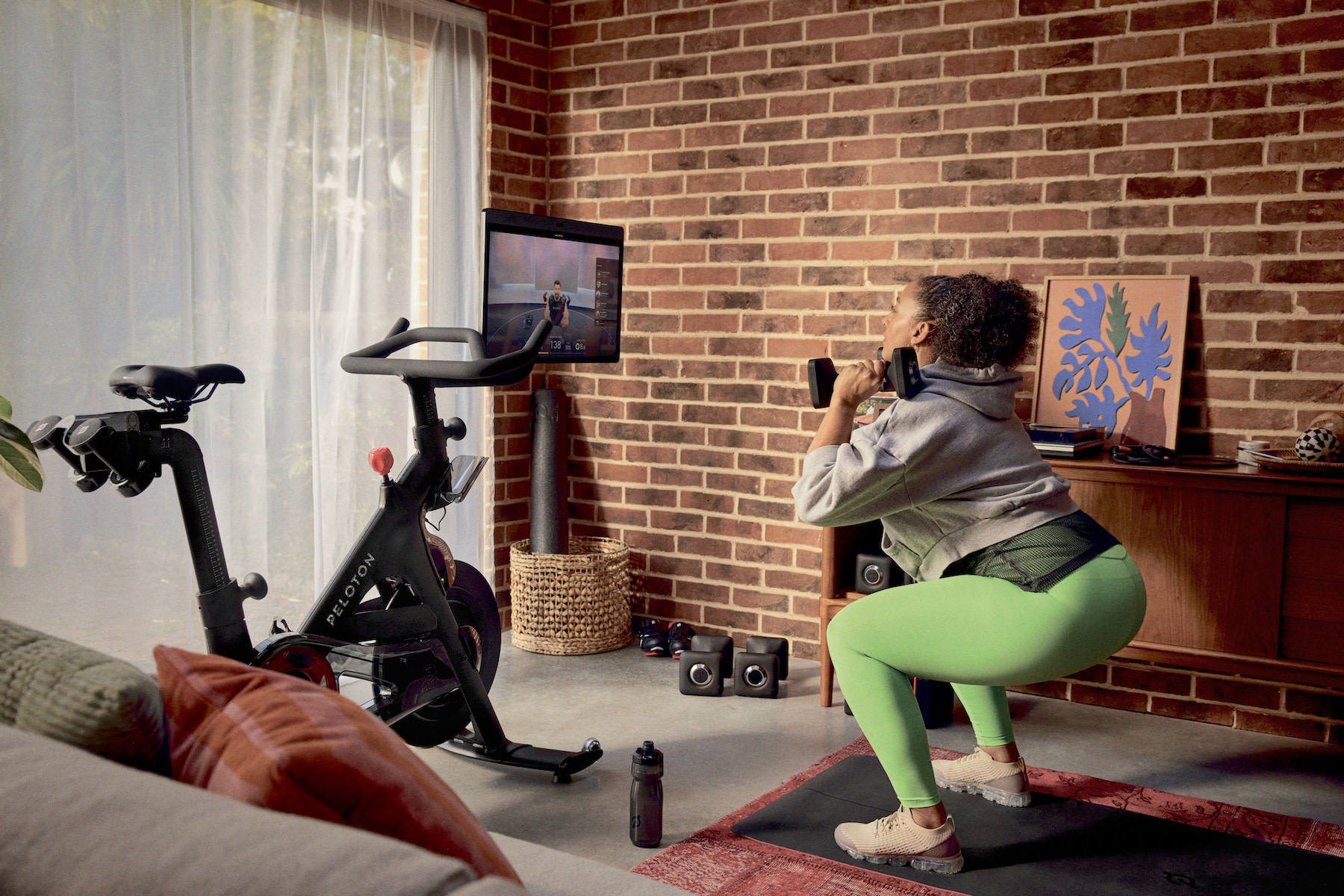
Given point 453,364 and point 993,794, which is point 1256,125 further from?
point 453,364

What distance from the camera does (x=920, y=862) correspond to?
2.36 m

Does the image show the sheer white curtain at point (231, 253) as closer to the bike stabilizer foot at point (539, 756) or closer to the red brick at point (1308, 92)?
the bike stabilizer foot at point (539, 756)

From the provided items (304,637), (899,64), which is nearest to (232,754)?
(304,637)

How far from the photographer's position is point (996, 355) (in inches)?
97.1

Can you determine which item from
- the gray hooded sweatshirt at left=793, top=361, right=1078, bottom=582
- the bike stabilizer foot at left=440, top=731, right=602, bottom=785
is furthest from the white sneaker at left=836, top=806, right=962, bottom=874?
the bike stabilizer foot at left=440, top=731, right=602, bottom=785

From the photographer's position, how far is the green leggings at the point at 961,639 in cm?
229

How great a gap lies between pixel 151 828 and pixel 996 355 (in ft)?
6.81

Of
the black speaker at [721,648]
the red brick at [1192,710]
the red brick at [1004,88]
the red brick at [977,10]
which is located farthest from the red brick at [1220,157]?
the black speaker at [721,648]

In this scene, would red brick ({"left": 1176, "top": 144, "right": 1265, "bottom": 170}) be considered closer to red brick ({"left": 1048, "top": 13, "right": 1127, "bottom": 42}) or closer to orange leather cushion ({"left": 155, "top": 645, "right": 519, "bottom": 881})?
red brick ({"left": 1048, "top": 13, "right": 1127, "bottom": 42})

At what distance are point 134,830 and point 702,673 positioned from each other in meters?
2.85

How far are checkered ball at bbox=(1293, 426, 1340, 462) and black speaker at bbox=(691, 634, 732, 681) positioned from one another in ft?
5.69

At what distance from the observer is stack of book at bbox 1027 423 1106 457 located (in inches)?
125

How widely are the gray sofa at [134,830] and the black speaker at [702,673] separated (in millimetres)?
2554

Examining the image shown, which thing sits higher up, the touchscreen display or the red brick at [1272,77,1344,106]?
Result: the red brick at [1272,77,1344,106]
